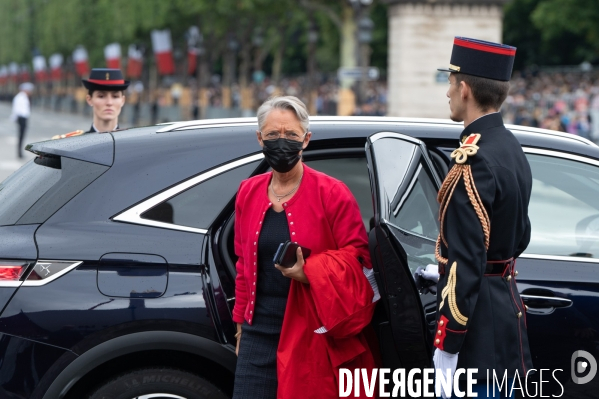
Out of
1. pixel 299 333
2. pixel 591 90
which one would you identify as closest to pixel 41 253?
A: pixel 299 333

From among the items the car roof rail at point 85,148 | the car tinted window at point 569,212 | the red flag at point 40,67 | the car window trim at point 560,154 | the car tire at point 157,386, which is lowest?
the red flag at point 40,67

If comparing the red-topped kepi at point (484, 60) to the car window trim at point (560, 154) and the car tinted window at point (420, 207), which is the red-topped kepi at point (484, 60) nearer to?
the car tinted window at point (420, 207)

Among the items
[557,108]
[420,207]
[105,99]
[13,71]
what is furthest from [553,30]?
[13,71]

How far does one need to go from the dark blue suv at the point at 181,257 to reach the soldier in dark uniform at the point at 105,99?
2036mm

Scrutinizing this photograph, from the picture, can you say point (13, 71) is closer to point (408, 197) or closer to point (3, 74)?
point (3, 74)

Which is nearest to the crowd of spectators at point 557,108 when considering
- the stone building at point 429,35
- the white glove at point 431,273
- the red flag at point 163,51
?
the stone building at point 429,35

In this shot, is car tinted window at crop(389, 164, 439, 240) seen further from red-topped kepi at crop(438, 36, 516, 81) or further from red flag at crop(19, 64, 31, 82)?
red flag at crop(19, 64, 31, 82)

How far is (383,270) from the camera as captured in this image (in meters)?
3.32

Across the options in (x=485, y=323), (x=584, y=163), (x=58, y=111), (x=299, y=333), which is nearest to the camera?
(x=485, y=323)

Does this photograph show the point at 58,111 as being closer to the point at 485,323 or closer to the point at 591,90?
the point at 591,90

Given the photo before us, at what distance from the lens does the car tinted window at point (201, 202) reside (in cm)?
382

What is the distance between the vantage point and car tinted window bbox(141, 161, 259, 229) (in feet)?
12.5

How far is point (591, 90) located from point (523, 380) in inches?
1096

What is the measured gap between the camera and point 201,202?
3867 millimetres
